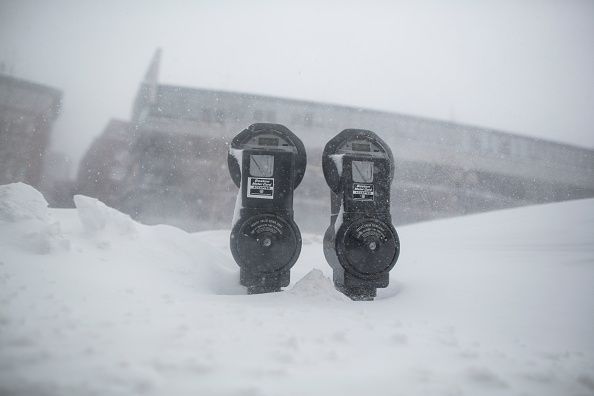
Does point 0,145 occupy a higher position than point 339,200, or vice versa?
point 0,145

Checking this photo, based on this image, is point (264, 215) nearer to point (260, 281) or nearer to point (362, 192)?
point (260, 281)

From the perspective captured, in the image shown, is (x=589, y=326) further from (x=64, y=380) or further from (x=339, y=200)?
(x=64, y=380)

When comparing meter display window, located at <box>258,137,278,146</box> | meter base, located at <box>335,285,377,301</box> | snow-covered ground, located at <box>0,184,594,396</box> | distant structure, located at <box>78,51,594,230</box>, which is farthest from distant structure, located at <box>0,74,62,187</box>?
meter base, located at <box>335,285,377,301</box>

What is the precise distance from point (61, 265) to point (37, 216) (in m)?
0.54

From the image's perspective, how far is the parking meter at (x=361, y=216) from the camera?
7.82 feet

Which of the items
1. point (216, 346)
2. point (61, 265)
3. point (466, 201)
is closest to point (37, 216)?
point (61, 265)

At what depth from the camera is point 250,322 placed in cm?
168

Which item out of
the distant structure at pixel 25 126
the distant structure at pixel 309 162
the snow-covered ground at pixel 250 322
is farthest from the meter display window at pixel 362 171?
the distant structure at pixel 25 126

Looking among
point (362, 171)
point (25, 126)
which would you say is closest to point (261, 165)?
point (362, 171)

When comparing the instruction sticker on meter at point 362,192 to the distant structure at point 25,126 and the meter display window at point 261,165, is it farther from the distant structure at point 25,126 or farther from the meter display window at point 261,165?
the distant structure at point 25,126

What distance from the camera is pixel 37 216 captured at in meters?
2.32

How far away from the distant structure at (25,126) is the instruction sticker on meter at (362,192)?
895 cm

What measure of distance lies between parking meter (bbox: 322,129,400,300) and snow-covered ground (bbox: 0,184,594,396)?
0.65 ft

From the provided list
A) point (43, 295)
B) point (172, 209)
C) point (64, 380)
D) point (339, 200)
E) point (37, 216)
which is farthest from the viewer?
point (172, 209)
